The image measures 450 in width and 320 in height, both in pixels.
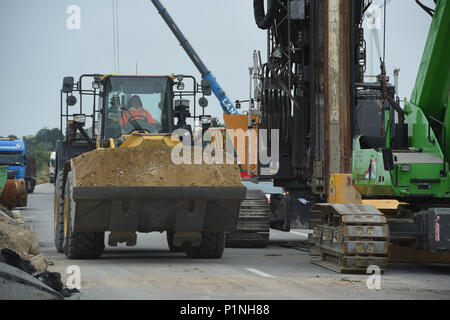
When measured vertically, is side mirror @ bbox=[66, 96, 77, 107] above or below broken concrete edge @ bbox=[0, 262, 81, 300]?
above

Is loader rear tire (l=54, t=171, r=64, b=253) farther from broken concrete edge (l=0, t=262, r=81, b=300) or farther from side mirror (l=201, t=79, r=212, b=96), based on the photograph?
broken concrete edge (l=0, t=262, r=81, b=300)

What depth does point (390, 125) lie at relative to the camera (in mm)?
14602

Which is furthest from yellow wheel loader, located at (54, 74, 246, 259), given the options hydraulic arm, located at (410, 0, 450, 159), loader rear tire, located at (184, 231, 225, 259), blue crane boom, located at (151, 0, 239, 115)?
blue crane boom, located at (151, 0, 239, 115)

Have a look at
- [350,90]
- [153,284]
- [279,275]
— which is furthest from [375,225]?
[350,90]

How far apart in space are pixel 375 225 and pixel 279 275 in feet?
5.04

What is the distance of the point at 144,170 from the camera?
15516 millimetres

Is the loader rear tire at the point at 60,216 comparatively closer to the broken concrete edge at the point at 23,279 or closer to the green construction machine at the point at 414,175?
the green construction machine at the point at 414,175

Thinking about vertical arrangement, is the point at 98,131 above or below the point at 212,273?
above

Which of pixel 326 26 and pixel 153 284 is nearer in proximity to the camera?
pixel 153 284

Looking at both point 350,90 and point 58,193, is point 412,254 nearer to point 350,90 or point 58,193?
point 350,90

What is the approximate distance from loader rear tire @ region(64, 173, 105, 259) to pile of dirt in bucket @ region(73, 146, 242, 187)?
732 mm

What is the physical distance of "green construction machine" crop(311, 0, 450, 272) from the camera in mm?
13812

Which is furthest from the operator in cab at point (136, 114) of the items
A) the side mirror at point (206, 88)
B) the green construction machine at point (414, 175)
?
the green construction machine at point (414, 175)

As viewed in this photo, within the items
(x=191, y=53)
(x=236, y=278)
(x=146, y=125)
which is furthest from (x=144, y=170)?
(x=191, y=53)
